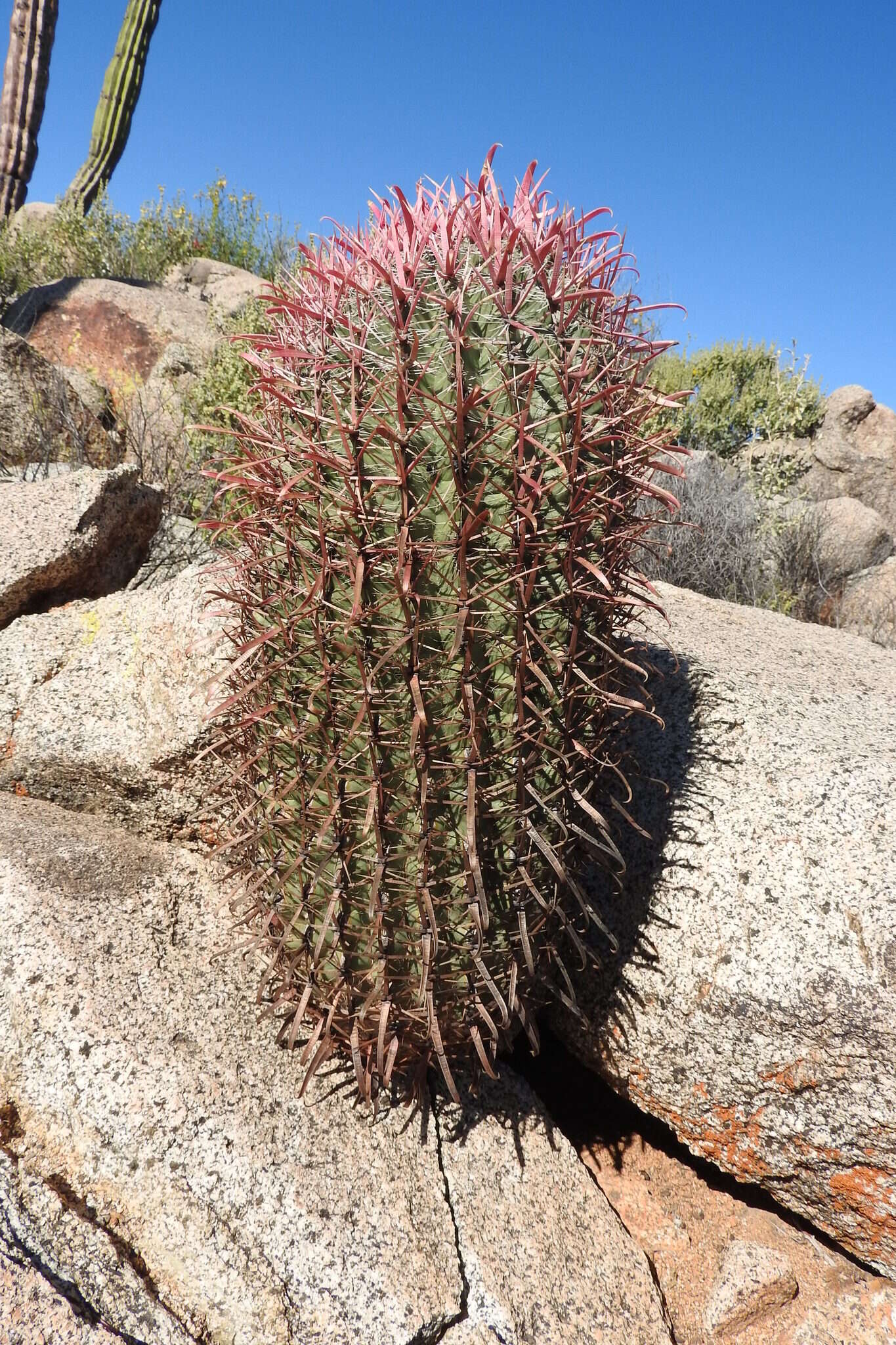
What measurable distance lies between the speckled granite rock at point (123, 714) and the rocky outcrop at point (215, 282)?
26.5 feet

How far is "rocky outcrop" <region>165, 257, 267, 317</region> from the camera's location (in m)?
10.8

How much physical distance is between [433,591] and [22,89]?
12.9 metres

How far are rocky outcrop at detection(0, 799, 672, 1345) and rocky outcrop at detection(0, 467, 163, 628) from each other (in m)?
1.25

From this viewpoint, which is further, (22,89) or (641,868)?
(22,89)

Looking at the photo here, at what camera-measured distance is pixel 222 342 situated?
7691 mm

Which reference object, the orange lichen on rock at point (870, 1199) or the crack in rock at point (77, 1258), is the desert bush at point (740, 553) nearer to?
the orange lichen on rock at point (870, 1199)

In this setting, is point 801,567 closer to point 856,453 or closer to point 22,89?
point 856,453

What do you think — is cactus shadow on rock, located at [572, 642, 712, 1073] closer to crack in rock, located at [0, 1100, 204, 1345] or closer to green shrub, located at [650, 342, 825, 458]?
crack in rock, located at [0, 1100, 204, 1345]

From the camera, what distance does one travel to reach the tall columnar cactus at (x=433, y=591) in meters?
1.62

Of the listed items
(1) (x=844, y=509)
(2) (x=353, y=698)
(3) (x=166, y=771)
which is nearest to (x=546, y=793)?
(2) (x=353, y=698)

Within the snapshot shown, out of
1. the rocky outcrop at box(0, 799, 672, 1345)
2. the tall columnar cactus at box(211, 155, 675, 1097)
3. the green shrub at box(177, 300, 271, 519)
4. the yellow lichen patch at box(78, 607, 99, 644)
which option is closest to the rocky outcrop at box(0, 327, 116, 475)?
the green shrub at box(177, 300, 271, 519)

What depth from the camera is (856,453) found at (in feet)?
38.7

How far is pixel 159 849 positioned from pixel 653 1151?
1732 millimetres

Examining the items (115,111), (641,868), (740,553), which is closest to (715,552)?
(740,553)
